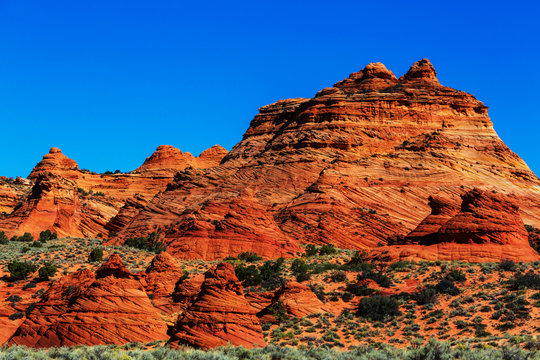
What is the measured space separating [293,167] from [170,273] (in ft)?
133

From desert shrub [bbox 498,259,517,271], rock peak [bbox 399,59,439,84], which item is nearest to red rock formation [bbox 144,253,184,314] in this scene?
desert shrub [bbox 498,259,517,271]

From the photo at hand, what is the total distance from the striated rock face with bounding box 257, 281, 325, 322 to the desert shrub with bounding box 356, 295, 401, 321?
242cm

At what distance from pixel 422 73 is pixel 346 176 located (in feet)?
106

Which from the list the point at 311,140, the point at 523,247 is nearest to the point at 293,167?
the point at 311,140

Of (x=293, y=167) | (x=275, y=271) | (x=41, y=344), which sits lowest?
(x=41, y=344)

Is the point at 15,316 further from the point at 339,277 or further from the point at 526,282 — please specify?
the point at 526,282

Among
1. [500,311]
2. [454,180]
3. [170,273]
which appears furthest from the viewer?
[454,180]

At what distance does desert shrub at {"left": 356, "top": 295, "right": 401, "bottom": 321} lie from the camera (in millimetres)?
37250

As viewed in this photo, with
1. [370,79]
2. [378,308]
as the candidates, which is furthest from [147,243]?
[370,79]

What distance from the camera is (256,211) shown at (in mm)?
57531

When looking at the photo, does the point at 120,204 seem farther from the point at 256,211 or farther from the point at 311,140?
the point at 256,211

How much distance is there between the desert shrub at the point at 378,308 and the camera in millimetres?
37250

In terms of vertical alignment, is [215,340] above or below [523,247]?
below

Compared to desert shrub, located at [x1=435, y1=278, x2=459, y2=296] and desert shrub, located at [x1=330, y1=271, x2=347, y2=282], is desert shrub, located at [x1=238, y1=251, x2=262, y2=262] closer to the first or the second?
desert shrub, located at [x1=330, y1=271, x2=347, y2=282]
